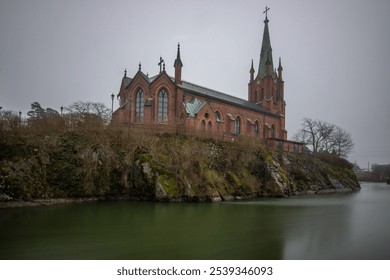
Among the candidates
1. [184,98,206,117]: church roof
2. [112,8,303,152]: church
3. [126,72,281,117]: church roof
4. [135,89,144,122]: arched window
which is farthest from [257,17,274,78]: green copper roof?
[135,89,144,122]: arched window

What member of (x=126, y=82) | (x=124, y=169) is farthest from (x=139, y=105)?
(x=124, y=169)

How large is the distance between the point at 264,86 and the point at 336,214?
136 feet

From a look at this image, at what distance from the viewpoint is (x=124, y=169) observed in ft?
71.8

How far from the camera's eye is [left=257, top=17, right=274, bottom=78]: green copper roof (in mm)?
55047

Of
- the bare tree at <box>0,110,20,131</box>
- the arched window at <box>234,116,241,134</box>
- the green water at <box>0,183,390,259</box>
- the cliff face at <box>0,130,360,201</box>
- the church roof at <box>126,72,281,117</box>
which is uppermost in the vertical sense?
the church roof at <box>126,72,281,117</box>

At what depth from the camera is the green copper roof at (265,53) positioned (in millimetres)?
55047

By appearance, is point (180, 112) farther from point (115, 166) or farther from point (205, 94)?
point (115, 166)

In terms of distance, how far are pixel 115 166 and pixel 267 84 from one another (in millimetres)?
40395

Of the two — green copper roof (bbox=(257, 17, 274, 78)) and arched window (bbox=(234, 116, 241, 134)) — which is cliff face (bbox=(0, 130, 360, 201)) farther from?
green copper roof (bbox=(257, 17, 274, 78))

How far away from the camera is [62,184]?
64.9ft

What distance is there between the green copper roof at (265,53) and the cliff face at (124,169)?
32753mm

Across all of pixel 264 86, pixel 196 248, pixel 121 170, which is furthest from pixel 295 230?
pixel 264 86

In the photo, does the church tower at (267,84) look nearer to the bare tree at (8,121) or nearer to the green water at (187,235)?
the green water at (187,235)

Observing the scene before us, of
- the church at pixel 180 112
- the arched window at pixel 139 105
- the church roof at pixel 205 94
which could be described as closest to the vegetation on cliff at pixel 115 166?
the church at pixel 180 112
